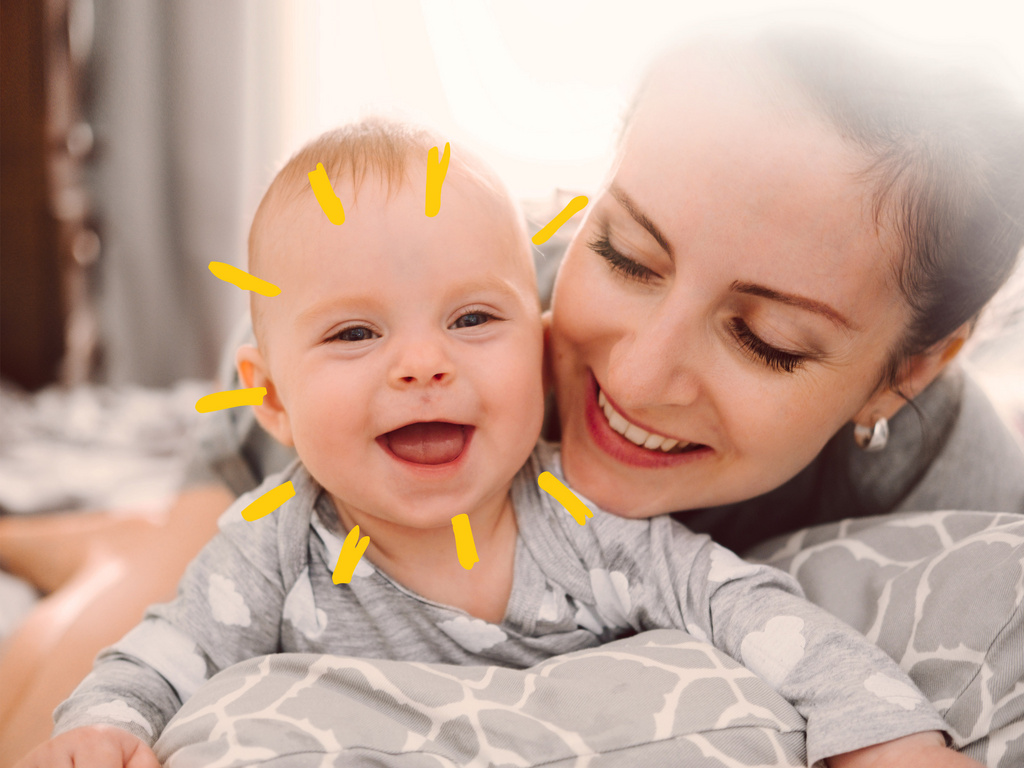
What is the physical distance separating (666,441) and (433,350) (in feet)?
1.26

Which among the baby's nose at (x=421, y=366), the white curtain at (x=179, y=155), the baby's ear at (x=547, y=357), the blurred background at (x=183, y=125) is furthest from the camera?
the white curtain at (x=179, y=155)

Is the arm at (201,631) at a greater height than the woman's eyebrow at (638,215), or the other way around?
the woman's eyebrow at (638,215)

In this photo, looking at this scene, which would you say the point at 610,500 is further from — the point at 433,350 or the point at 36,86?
the point at 36,86

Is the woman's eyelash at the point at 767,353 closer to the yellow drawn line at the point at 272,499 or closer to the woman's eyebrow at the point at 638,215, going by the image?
the woman's eyebrow at the point at 638,215

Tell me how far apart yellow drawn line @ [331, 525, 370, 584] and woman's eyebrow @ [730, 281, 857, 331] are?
597 mm

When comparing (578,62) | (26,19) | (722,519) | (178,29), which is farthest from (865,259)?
(26,19)

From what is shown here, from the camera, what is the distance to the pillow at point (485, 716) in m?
0.85

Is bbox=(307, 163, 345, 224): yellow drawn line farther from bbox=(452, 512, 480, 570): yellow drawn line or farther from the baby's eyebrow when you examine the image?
bbox=(452, 512, 480, 570): yellow drawn line

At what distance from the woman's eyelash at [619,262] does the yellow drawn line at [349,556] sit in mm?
506

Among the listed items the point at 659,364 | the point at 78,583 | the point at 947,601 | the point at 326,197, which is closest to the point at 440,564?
the point at 659,364

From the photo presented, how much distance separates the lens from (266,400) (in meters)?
1.18

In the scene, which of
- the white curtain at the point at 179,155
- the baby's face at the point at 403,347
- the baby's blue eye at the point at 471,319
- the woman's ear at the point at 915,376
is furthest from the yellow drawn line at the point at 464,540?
the white curtain at the point at 179,155

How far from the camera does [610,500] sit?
1200 millimetres

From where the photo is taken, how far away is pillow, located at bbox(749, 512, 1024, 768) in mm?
940
